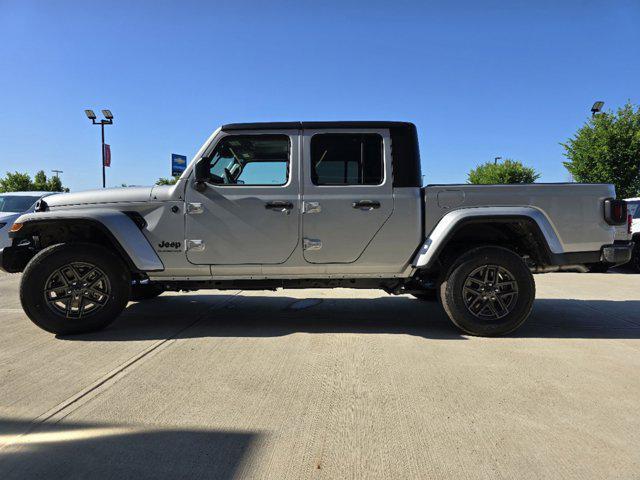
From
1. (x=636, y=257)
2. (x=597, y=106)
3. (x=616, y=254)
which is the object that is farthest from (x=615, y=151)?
(x=616, y=254)

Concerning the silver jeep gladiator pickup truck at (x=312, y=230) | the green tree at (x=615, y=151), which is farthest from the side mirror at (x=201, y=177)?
the green tree at (x=615, y=151)

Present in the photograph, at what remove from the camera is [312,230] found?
13.6ft

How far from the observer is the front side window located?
4.26 m

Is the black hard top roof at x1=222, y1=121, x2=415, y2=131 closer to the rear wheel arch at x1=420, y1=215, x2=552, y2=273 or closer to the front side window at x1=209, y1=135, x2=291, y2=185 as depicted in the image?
the front side window at x1=209, y1=135, x2=291, y2=185

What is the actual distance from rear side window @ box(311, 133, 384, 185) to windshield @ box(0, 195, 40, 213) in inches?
307

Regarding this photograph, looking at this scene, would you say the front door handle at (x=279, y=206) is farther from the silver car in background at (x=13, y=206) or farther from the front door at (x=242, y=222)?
the silver car in background at (x=13, y=206)

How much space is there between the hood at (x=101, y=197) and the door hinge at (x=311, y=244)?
1.61 meters

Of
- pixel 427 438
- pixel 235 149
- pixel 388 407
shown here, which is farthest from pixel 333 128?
pixel 427 438

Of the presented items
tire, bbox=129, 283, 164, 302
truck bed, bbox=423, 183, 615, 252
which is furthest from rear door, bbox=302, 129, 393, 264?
tire, bbox=129, 283, 164, 302

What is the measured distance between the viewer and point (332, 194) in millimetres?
4164

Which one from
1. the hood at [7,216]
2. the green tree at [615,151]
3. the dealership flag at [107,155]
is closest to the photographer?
the hood at [7,216]

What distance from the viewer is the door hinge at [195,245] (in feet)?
13.6

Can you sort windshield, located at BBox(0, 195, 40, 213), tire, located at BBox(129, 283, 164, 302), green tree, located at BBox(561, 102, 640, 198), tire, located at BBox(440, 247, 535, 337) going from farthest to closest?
green tree, located at BBox(561, 102, 640, 198)
windshield, located at BBox(0, 195, 40, 213)
tire, located at BBox(129, 283, 164, 302)
tire, located at BBox(440, 247, 535, 337)

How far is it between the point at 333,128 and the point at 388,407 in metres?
2.73
